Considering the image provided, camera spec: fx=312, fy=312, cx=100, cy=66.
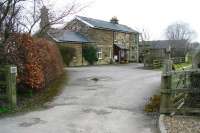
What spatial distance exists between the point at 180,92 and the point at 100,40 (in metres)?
31.7

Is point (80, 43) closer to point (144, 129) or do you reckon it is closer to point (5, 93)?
point (5, 93)

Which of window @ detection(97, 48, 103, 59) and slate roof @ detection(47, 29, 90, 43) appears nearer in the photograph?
slate roof @ detection(47, 29, 90, 43)

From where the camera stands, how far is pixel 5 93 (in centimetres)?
1059

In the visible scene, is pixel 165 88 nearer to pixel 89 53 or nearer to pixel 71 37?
pixel 71 37

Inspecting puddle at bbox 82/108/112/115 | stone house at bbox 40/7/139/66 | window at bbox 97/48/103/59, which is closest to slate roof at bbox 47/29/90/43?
stone house at bbox 40/7/139/66

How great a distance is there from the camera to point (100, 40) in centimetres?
4028

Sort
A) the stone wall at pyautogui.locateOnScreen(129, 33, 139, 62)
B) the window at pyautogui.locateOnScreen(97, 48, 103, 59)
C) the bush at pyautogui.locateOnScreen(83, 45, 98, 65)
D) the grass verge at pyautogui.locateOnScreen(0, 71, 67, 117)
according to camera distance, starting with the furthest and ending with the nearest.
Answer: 1. the stone wall at pyautogui.locateOnScreen(129, 33, 139, 62)
2. the window at pyautogui.locateOnScreen(97, 48, 103, 59)
3. the bush at pyautogui.locateOnScreen(83, 45, 98, 65)
4. the grass verge at pyautogui.locateOnScreen(0, 71, 67, 117)

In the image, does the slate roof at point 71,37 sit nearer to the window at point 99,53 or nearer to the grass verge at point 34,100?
the window at point 99,53

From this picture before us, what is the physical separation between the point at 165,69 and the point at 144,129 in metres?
2.12

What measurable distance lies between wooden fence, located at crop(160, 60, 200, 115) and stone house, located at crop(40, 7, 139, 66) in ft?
76.0

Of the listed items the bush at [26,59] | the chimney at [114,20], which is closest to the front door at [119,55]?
the chimney at [114,20]

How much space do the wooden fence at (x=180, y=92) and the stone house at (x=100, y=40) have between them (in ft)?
76.0

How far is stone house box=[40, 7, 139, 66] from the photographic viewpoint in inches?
1393

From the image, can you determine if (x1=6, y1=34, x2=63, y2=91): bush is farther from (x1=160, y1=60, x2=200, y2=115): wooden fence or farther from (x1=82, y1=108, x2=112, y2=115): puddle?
(x1=160, y1=60, x2=200, y2=115): wooden fence
